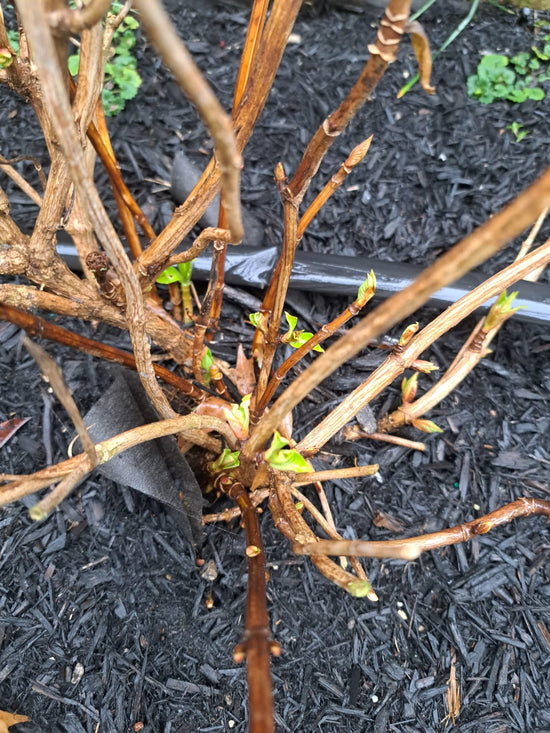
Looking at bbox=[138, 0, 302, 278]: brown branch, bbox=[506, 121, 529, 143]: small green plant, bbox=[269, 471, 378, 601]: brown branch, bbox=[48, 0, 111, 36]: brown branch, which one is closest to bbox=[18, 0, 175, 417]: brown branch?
bbox=[48, 0, 111, 36]: brown branch

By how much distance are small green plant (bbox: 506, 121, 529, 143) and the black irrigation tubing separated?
590 millimetres

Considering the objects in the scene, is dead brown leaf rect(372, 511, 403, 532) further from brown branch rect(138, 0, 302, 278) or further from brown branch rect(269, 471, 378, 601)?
brown branch rect(138, 0, 302, 278)

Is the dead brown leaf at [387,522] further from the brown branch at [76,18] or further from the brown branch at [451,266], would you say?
the brown branch at [76,18]

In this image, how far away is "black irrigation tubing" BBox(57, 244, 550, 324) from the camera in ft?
4.77

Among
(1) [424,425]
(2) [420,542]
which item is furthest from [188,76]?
(1) [424,425]

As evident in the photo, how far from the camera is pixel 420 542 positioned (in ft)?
2.70

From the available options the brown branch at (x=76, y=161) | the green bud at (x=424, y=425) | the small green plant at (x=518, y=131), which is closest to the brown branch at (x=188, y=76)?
the brown branch at (x=76, y=161)

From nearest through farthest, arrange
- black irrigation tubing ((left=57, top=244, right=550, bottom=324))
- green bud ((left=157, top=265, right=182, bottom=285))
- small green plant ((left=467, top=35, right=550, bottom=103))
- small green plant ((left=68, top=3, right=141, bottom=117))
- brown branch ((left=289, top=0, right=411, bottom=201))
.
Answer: brown branch ((left=289, top=0, right=411, bottom=201)) → green bud ((left=157, top=265, right=182, bottom=285)) → black irrigation tubing ((left=57, top=244, right=550, bottom=324)) → small green plant ((left=68, top=3, right=141, bottom=117)) → small green plant ((left=467, top=35, right=550, bottom=103))

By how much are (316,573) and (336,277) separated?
2.48 ft

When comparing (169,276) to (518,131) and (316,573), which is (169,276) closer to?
(316,573)

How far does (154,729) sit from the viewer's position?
3.46 feet

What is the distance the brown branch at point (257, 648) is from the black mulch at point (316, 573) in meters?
0.33

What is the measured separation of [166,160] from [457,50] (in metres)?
1.10

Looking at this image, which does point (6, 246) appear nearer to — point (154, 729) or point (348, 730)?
point (154, 729)
